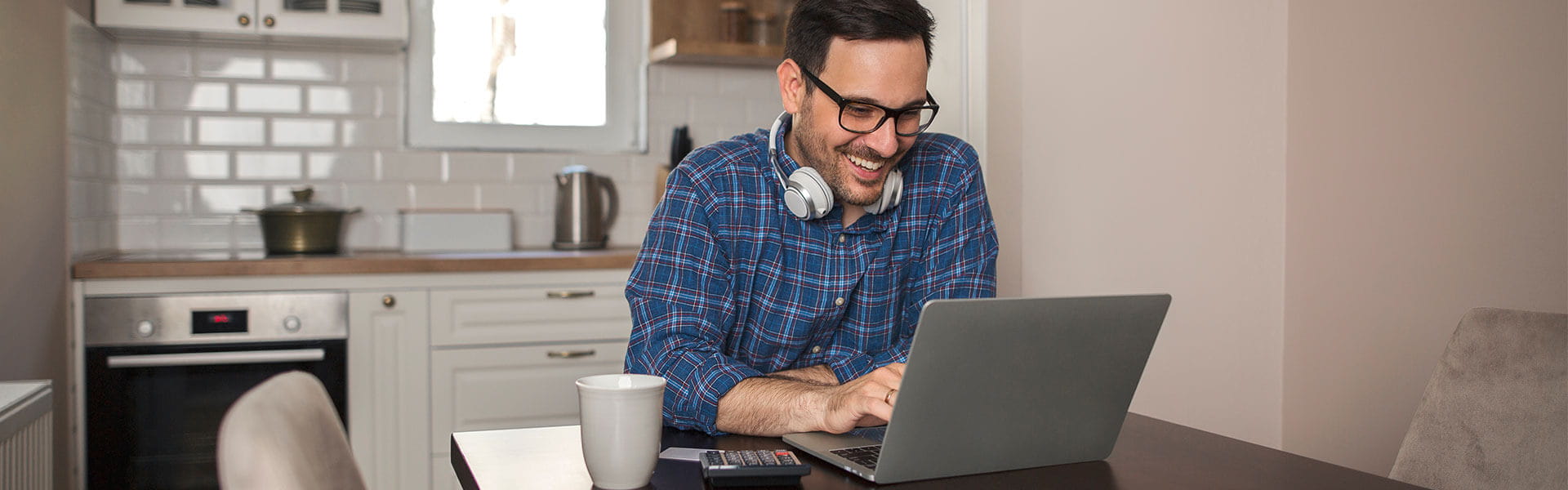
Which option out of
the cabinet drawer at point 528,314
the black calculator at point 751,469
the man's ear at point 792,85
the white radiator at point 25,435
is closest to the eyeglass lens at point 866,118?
the man's ear at point 792,85

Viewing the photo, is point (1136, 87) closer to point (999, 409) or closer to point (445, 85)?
point (999, 409)

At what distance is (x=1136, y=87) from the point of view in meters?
2.31

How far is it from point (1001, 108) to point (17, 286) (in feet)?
6.67

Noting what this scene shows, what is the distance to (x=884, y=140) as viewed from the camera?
1585 mm

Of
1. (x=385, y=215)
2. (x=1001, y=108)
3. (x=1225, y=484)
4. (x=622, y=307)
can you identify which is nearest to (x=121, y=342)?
(x=385, y=215)

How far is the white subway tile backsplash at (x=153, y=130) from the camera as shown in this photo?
318 cm

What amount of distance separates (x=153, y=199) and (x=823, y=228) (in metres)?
2.41

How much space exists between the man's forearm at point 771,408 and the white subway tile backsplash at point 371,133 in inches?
94.4

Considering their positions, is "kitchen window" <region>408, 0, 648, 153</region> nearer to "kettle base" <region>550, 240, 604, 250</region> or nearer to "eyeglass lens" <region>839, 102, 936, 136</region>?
"kettle base" <region>550, 240, 604, 250</region>

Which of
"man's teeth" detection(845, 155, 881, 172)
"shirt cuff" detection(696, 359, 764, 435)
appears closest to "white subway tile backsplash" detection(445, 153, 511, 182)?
"man's teeth" detection(845, 155, 881, 172)

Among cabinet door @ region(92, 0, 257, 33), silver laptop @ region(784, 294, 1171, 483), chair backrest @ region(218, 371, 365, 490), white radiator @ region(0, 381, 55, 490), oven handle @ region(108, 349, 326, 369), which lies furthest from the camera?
cabinet door @ region(92, 0, 257, 33)

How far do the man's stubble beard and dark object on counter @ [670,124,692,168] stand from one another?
6.35 feet

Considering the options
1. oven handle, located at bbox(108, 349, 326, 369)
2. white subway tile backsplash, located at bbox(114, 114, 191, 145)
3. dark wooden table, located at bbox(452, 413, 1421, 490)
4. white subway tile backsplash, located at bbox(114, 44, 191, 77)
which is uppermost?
white subway tile backsplash, located at bbox(114, 44, 191, 77)

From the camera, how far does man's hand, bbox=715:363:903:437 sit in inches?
47.1
